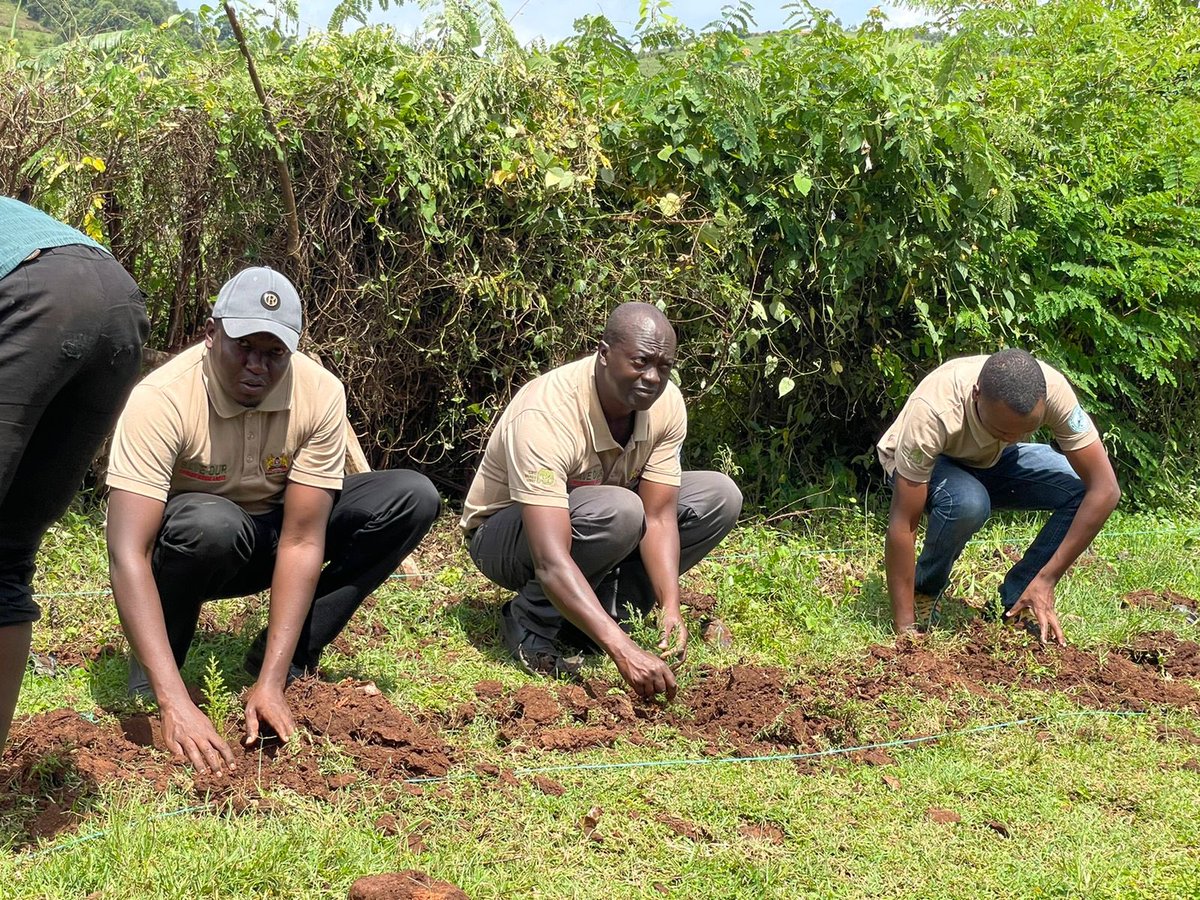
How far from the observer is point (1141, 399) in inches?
289

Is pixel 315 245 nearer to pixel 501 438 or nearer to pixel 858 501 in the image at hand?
pixel 501 438

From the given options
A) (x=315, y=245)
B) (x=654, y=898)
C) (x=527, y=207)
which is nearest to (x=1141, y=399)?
(x=527, y=207)

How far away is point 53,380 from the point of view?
2646mm

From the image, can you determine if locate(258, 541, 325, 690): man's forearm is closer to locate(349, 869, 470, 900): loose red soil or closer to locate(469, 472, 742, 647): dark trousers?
locate(469, 472, 742, 647): dark trousers

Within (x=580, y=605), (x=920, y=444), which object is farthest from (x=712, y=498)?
(x=580, y=605)

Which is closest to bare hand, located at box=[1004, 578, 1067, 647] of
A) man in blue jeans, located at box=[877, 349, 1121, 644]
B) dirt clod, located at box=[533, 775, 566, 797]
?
man in blue jeans, located at box=[877, 349, 1121, 644]

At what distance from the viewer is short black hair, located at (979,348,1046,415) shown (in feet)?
16.4

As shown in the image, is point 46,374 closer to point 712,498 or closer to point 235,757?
point 235,757

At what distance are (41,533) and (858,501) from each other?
5096 millimetres

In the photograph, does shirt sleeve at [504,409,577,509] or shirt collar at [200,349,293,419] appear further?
shirt sleeve at [504,409,577,509]

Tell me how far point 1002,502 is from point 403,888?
3911mm

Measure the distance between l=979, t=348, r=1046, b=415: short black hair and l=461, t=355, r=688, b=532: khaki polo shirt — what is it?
1303mm

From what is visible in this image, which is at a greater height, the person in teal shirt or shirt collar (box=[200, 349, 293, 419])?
the person in teal shirt

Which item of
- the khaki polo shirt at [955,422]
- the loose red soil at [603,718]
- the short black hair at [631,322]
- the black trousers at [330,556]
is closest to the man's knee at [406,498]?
the black trousers at [330,556]
